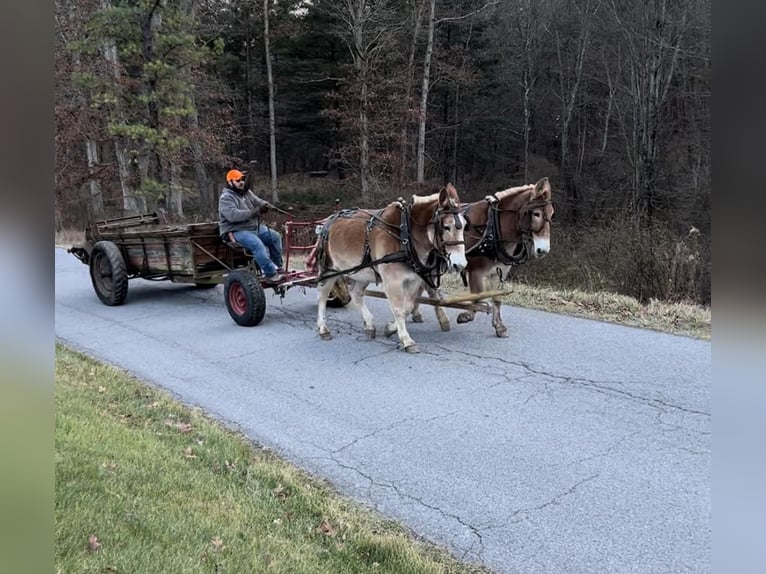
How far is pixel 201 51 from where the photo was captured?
20531mm

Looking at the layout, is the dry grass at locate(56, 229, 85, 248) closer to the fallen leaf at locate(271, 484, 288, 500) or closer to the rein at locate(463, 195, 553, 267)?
the rein at locate(463, 195, 553, 267)

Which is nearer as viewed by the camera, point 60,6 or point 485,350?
point 485,350

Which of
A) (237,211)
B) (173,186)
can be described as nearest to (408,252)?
(237,211)

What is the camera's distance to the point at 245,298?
8.77 meters

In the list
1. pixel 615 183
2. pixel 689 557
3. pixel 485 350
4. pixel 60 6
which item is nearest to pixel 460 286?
pixel 485 350

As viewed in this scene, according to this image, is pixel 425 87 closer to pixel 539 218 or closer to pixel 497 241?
pixel 497 241

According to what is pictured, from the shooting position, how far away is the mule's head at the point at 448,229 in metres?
6.70

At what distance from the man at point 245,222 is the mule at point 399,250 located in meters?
1.06

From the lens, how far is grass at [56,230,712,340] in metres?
7.90

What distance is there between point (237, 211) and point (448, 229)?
3.78m

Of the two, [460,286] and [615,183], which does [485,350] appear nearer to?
[460,286]

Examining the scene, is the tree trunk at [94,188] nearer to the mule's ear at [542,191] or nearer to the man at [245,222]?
the man at [245,222]

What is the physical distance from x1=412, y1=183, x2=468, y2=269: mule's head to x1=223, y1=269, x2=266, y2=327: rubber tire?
2.84 m
